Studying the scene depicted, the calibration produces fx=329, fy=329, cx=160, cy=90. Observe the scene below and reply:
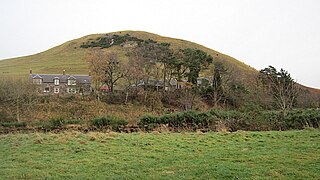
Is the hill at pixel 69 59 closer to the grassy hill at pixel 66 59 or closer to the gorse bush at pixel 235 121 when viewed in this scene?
the grassy hill at pixel 66 59

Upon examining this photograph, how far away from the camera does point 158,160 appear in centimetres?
1142

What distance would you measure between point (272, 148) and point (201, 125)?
14.6m

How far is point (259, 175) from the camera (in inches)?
349

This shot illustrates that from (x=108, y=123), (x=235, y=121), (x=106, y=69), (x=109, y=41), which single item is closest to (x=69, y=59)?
(x=109, y=41)

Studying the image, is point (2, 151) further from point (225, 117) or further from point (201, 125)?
point (225, 117)

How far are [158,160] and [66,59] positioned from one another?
10729 centimetres

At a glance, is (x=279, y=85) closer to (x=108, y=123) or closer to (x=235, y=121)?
(x=235, y=121)

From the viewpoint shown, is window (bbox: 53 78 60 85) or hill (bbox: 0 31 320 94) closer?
window (bbox: 53 78 60 85)

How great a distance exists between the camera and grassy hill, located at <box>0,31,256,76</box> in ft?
314

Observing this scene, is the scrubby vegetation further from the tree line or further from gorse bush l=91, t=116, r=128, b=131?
gorse bush l=91, t=116, r=128, b=131

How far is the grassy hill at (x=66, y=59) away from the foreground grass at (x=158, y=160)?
246ft

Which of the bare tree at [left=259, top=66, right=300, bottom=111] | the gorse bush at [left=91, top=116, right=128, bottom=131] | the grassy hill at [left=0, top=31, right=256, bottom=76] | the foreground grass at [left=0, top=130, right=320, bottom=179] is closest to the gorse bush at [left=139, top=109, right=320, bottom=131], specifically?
the gorse bush at [left=91, top=116, right=128, bottom=131]

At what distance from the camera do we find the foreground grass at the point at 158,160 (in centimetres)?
920

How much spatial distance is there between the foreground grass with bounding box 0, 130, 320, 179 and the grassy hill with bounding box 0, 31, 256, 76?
7488 cm
